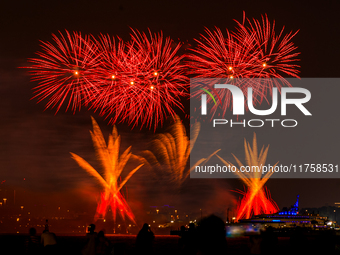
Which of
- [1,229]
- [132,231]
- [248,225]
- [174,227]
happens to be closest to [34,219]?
[1,229]

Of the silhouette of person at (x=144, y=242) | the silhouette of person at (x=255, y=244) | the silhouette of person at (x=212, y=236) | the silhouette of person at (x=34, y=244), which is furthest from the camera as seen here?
the silhouette of person at (x=34, y=244)

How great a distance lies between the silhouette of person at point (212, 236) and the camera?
4.60m

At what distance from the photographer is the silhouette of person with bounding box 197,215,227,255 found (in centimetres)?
460

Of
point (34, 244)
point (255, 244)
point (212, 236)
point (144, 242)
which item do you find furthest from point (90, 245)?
point (212, 236)

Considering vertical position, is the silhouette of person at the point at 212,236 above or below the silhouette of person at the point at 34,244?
above

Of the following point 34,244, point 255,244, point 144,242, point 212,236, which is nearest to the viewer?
point 212,236

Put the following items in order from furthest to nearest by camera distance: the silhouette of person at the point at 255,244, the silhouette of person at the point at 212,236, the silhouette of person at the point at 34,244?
the silhouette of person at the point at 34,244
the silhouette of person at the point at 255,244
the silhouette of person at the point at 212,236

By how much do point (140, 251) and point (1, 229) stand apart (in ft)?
538

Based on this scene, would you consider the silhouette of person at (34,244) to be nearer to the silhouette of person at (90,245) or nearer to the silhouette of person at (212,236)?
the silhouette of person at (90,245)

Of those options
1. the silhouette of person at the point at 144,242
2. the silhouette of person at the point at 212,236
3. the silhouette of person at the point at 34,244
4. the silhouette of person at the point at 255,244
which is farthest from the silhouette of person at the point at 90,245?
the silhouette of person at the point at 212,236

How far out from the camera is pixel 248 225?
9225cm

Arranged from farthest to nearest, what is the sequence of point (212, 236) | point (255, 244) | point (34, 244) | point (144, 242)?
point (34, 244)
point (255, 244)
point (144, 242)
point (212, 236)

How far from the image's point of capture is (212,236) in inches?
182

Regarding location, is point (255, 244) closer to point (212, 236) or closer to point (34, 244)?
point (34, 244)
